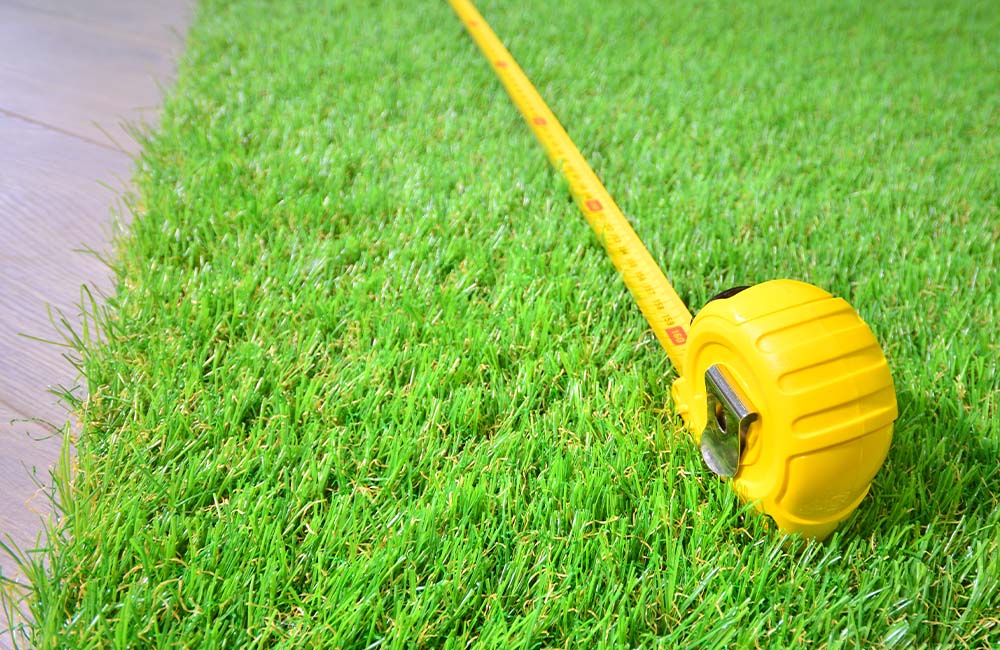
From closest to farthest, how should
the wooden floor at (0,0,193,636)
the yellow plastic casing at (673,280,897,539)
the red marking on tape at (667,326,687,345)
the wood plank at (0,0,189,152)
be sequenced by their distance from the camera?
the yellow plastic casing at (673,280,897,539)
the wooden floor at (0,0,193,636)
the red marking on tape at (667,326,687,345)
the wood plank at (0,0,189,152)

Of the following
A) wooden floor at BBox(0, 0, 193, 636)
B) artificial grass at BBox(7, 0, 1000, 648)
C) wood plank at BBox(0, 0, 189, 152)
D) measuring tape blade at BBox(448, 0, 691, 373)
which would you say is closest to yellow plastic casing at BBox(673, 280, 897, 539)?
artificial grass at BBox(7, 0, 1000, 648)

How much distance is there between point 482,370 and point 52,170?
1.53m

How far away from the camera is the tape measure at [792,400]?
101 cm

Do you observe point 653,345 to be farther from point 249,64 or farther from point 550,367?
point 249,64

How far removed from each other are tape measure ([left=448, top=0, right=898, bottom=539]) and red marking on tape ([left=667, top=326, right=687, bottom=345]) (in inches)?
7.6

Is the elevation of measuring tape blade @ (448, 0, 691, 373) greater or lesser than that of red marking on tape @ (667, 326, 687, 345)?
greater

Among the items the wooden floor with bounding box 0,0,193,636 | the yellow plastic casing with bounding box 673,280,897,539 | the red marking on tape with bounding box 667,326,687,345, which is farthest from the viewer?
the red marking on tape with bounding box 667,326,687,345

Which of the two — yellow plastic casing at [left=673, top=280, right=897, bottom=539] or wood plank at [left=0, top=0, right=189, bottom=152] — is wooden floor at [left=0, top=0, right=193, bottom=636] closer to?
wood plank at [left=0, top=0, right=189, bottom=152]

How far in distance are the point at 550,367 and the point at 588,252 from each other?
0.45 metres

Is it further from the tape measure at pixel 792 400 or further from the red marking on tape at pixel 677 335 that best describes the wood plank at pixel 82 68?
the tape measure at pixel 792 400

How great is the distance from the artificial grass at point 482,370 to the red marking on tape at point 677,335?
71mm

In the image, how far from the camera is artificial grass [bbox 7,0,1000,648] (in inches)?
41.8

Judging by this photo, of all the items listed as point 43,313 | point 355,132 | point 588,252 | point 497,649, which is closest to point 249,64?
point 355,132

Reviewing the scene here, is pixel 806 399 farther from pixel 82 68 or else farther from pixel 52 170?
pixel 82 68
